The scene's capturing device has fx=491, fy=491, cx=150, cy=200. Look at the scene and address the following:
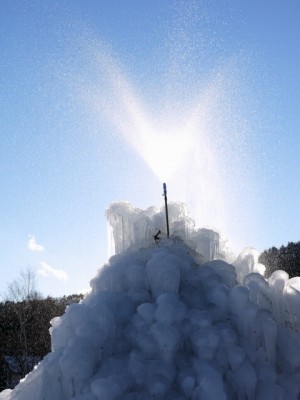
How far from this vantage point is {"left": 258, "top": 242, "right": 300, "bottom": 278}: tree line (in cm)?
2800

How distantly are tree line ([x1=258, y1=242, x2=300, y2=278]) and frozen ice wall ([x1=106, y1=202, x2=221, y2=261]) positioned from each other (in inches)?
829

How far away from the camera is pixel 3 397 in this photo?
6457 millimetres

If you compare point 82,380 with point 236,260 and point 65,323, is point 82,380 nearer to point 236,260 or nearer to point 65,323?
point 65,323

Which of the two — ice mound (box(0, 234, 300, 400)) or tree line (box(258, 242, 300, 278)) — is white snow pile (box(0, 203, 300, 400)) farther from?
tree line (box(258, 242, 300, 278))

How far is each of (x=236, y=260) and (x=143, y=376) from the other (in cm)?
279

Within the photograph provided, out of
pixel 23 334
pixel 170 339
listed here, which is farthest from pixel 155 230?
pixel 23 334

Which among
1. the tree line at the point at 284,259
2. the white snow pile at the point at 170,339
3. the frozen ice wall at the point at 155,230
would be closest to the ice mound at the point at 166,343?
the white snow pile at the point at 170,339

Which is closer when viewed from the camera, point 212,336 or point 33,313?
point 212,336

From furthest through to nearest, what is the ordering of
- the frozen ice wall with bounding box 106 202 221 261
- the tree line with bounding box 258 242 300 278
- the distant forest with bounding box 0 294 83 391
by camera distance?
1. the tree line with bounding box 258 242 300 278
2. the distant forest with bounding box 0 294 83 391
3. the frozen ice wall with bounding box 106 202 221 261

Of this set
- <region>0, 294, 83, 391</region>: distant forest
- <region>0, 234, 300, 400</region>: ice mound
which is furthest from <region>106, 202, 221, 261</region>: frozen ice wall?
<region>0, 294, 83, 391</region>: distant forest

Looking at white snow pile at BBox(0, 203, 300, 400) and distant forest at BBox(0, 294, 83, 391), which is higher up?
white snow pile at BBox(0, 203, 300, 400)

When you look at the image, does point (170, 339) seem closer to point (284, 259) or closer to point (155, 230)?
point (155, 230)

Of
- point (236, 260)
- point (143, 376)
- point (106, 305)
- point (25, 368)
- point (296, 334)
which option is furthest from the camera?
point (25, 368)

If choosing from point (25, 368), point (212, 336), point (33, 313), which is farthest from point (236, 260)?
point (33, 313)
